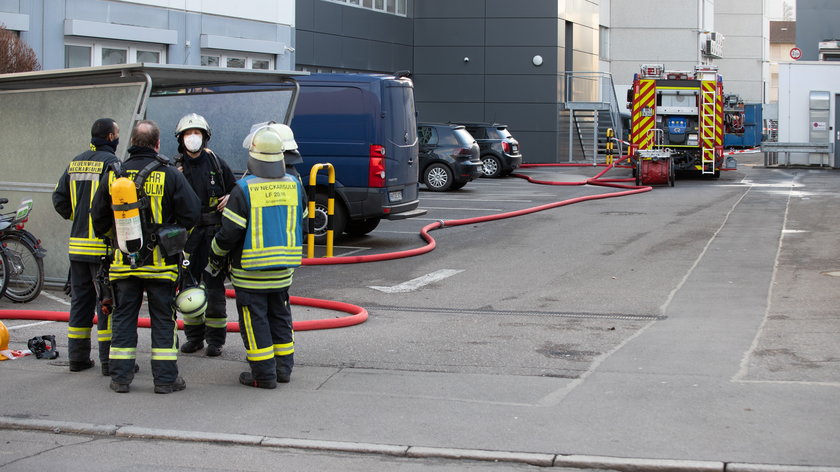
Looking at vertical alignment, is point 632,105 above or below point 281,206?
above

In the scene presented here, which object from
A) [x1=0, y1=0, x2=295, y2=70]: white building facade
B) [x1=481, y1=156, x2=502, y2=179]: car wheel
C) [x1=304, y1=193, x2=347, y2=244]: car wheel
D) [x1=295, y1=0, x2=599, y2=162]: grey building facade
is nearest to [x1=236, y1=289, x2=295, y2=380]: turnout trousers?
[x1=304, y1=193, x2=347, y2=244]: car wheel

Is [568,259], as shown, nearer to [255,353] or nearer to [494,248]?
[494,248]

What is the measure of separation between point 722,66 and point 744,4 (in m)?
4.87

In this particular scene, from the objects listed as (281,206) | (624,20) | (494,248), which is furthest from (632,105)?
(624,20)

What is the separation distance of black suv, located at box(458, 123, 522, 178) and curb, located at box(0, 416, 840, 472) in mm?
24084

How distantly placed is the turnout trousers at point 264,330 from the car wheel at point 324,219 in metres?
7.48

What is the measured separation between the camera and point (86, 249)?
24.4 feet

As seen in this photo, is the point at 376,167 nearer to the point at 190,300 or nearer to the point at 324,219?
the point at 324,219

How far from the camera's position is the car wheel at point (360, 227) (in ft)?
52.4

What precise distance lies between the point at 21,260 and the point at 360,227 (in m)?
6.50

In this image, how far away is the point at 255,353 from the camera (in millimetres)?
7008

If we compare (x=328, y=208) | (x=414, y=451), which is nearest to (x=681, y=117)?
(x=328, y=208)

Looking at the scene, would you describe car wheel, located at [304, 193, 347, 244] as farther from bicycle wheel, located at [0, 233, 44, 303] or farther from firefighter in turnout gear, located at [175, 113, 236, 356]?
firefighter in turnout gear, located at [175, 113, 236, 356]

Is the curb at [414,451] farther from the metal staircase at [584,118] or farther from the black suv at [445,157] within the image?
the metal staircase at [584,118]
